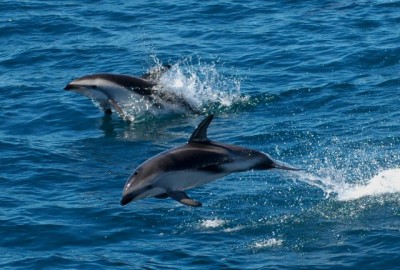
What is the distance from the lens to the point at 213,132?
1002 inches

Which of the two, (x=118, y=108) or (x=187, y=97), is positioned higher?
(x=118, y=108)

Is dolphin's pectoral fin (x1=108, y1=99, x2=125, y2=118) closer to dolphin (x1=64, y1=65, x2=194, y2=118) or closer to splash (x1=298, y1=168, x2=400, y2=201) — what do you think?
dolphin (x1=64, y1=65, x2=194, y2=118)

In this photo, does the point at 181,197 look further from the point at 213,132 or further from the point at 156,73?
the point at 156,73

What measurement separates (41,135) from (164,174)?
8.06 meters

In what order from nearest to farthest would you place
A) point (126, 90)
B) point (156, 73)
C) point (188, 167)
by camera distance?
point (188, 167) < point (126, 90) < point (156, 73)

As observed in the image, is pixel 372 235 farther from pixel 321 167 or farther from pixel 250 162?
pixel 321 167

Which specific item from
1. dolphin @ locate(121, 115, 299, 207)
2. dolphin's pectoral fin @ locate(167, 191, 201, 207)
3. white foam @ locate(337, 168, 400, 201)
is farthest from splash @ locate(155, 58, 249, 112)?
dolphin's pectoral fin @ locate(167, 191, 201, 207)

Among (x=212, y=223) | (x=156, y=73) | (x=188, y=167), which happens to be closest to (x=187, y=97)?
(x=156, y=73)

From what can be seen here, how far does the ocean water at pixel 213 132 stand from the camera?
19.2 m

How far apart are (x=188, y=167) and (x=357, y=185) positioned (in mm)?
4132

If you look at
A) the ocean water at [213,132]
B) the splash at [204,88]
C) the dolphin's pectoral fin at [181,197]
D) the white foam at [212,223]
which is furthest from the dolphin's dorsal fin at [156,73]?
the dolphin's pectoral fin at [181,197]

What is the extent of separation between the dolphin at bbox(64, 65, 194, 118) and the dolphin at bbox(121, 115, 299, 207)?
769 centimetres

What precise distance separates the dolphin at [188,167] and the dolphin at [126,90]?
25.2ft

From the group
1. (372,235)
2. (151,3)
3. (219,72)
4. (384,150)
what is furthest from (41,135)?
(151,3)
